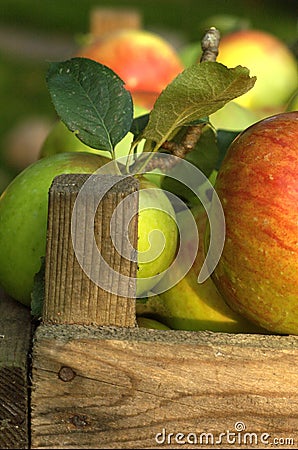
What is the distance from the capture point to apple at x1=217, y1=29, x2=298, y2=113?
4.60 ft

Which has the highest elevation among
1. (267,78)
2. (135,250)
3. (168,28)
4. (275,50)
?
(168,28)

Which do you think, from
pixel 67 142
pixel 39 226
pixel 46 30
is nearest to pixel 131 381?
pixel 39 226

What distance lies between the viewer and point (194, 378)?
710mm

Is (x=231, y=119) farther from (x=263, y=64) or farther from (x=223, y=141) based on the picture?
(x=263, y=64)

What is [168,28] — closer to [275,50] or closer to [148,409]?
[275,50]

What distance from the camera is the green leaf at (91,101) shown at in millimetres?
868

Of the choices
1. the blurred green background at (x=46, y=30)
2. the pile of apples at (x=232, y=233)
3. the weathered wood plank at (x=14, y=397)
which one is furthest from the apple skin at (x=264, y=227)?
the blurred green background at (x=46, y=30)

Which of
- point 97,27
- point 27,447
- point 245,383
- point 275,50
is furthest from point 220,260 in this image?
point 97,27

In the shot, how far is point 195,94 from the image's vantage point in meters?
0.80

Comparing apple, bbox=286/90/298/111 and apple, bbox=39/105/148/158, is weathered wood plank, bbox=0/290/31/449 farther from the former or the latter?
apple, bbox=286/90/298/111

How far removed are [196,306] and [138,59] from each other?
0.77 metres

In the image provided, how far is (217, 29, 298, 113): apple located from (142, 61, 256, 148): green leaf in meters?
0.53

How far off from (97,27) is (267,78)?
1001 millimetres

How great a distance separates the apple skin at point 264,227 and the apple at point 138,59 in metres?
0.64
